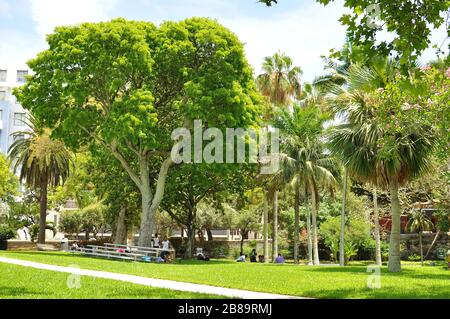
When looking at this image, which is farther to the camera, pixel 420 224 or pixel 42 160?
pixel 420 224

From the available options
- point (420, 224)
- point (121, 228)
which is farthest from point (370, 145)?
point (420, 224)

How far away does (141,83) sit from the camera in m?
31.7

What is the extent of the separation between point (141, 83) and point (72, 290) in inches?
834

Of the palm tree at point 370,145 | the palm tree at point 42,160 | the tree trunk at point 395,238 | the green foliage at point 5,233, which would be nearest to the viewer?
the palm tree at point 370,145

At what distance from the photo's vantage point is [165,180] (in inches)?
1342

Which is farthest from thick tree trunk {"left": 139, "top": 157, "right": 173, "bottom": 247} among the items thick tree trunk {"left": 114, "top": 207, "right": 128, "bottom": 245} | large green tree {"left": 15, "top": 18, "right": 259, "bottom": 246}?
thick tree trunk {"left": 114, "top": 207, "right": 128, "bottom": 245}

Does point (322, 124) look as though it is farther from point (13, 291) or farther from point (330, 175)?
point (13, 291)

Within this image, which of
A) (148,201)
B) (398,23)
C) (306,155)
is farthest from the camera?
(306,155)

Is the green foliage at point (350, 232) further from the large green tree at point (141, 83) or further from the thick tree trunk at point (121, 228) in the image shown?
the large green tree at point (141, 83)

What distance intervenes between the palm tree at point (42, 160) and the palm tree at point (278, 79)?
17.3m

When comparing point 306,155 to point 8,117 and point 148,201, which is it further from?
point 8,117

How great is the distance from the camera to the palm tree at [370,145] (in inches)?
803

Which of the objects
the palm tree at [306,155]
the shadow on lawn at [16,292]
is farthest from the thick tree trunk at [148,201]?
the shadow on lawn at [16,292]

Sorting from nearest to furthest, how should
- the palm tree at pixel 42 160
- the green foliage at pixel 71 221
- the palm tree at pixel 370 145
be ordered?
the palm tree at pixel 370 145 < the palm tree at pixel 42 160 < the green foliage at pixel 71 221
